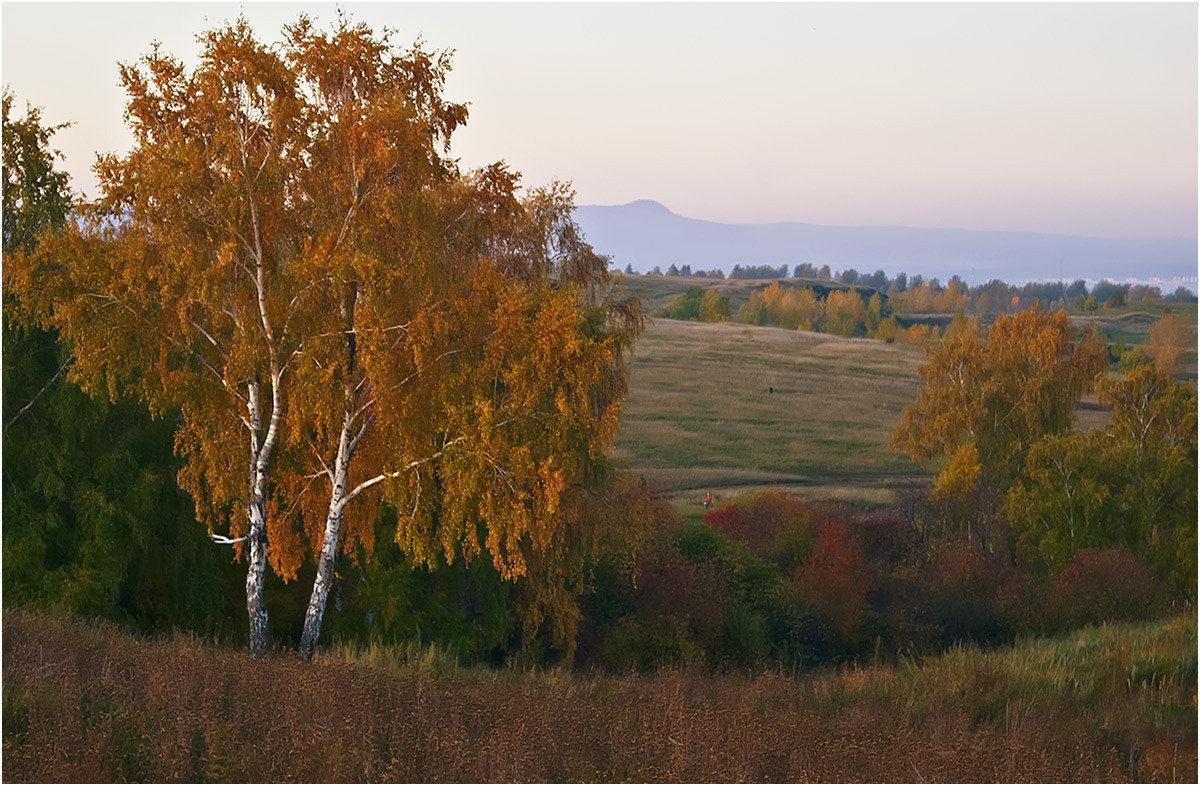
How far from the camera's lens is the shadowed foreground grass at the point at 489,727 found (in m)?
10.2

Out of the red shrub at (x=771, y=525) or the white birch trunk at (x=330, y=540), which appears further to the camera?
the red shrub at (x=771, y=525)

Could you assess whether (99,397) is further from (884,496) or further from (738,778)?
(884,496)

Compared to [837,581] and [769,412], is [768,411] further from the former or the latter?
[837,581]

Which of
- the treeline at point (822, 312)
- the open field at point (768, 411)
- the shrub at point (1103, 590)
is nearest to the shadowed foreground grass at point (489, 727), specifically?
the shrub at point (1103, 590)

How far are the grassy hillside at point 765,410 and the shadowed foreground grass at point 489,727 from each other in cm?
5074

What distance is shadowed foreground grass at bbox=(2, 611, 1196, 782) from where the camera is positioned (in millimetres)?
10188

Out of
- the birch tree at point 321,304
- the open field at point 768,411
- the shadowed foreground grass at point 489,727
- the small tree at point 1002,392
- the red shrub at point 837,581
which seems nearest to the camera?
the shadowed foreground grass at point 489,727

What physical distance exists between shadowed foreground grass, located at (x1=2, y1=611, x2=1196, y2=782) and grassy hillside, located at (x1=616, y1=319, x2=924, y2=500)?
50737mm

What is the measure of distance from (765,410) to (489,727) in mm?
77503

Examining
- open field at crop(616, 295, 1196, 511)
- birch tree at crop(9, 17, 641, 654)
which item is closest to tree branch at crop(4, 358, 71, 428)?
birch tree at crop(9, 17, 641, 654)

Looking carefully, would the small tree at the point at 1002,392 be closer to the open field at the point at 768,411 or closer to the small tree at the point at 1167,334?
the open field at the point at 768,411

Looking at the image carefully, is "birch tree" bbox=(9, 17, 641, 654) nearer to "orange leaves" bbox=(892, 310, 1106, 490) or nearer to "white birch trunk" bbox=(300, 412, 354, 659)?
"white birch trunk" bbox=(300, 412, 354, 659)

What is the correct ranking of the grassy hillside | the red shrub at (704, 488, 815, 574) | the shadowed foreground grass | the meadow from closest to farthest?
the shadowed foreground grass, the red shrub at (704, 488, 815, 574), the meadow, the grassy hillside

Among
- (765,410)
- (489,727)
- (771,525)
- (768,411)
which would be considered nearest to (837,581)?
(771,525)
